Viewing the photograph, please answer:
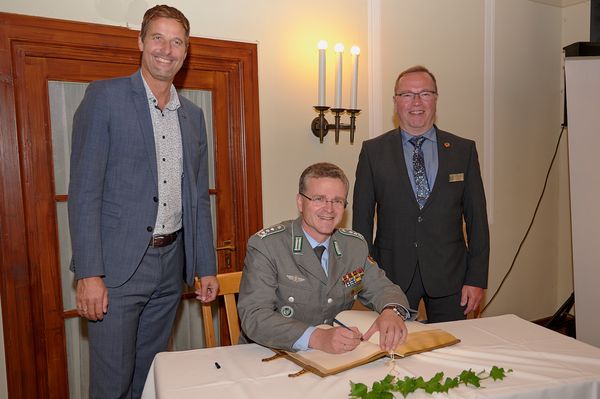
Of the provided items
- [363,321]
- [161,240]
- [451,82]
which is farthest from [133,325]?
[451,82]

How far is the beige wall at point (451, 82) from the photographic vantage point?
2.87 metres

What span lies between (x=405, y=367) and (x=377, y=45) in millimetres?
2288

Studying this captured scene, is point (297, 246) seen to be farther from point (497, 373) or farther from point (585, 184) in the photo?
point (585, 184)

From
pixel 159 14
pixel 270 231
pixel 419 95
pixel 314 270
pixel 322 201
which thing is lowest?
pixel 314 270

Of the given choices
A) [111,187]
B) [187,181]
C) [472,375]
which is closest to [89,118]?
[111,187]

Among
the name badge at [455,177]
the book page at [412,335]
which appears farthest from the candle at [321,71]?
the book page at [412,335]

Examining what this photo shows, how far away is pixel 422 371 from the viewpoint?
138 centimetres

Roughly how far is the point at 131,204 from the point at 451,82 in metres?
2.49

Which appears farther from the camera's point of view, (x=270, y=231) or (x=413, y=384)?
(x=270, y=231)

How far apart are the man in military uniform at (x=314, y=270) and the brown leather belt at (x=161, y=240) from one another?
13.5 inches

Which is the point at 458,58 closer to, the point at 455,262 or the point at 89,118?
the point at 455,262

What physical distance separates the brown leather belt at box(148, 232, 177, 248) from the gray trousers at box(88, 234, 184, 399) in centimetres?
2

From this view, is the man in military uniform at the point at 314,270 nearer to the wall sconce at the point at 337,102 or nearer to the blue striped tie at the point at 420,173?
the blue striped tie at the point at 420,173

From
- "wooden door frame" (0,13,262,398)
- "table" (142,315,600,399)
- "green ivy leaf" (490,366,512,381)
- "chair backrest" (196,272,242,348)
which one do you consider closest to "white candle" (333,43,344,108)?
"wooden door frame" (0,13,262,398)
